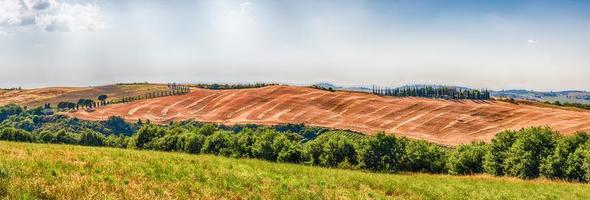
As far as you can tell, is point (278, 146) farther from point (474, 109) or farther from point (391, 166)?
point (474, 109)

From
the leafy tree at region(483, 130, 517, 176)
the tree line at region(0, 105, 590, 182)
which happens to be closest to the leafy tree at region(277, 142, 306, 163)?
the tree line at region(0, 105, 590, 182)

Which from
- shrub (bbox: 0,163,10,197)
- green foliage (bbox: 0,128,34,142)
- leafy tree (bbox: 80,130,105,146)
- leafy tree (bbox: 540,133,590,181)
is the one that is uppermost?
shrub (bbox: 0,163,10,197)

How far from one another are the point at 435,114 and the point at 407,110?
13525mm

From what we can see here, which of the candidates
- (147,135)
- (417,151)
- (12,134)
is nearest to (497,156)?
(417,151)

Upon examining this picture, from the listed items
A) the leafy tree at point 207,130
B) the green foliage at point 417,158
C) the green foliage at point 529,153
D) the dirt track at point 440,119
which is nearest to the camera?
the green foliage at point 529,153

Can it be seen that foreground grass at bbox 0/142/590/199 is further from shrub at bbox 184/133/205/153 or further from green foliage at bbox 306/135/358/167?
shrub at bbox 184/133/205/153

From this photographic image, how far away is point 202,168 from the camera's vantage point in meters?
Answer: 22.2

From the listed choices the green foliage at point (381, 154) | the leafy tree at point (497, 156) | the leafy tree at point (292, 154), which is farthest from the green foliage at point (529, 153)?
the leafy tree at point (292, 154)

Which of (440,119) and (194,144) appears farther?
(440,119)

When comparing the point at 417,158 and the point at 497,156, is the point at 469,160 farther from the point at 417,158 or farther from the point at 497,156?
the point at 417,158

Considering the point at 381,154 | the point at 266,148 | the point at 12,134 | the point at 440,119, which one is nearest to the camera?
the point at 381,154

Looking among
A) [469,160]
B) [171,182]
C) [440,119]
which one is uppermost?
[171,182]

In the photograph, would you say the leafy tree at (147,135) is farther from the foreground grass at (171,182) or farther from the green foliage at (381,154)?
the foreground grass at (171,182)

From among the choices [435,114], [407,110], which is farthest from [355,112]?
[435,114]
